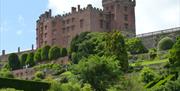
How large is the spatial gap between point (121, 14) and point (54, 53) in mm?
13174

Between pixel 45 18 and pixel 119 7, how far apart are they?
41.5ft

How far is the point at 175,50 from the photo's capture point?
5878cm

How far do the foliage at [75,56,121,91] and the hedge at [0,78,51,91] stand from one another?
232 inches

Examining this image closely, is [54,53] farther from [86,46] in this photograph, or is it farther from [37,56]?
[86,46]

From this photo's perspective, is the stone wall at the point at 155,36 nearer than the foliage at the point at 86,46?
No

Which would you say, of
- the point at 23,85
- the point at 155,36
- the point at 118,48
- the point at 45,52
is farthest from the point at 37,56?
the point at 23,85

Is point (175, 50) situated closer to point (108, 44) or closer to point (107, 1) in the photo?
point (108, 44)

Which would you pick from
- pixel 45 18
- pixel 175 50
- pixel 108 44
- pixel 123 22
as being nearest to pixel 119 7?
pixel 123 22

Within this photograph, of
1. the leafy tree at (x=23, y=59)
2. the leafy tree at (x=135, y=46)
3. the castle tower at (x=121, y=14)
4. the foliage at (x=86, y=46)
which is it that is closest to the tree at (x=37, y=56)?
the leafy tree at (x=23, y=59)

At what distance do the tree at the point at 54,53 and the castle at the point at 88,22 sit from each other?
193 inches

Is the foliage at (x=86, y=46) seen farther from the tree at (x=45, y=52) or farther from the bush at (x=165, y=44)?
the tree at (x=45, y=52)

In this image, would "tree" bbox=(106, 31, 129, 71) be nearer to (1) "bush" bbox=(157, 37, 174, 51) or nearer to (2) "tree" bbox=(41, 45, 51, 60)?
(1) "bush" bbox=(157, 37, 174, 51)

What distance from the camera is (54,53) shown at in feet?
298

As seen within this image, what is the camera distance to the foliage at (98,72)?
5338 centimetres
